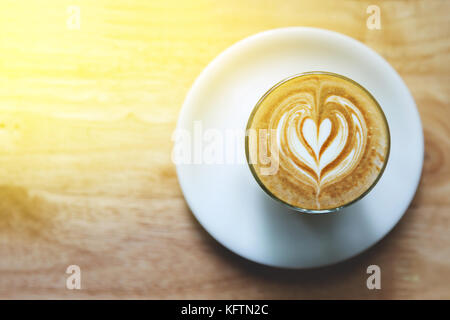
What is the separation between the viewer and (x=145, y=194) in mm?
794

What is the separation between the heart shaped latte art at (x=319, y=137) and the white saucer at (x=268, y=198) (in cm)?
10

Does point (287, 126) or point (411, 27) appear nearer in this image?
point (287, 126)

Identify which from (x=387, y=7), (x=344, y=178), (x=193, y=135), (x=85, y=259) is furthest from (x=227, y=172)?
(x=387, y=7)

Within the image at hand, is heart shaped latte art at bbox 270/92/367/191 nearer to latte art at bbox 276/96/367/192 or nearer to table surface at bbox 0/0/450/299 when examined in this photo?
latte art at bbox 276/96/367/192

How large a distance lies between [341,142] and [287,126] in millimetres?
95

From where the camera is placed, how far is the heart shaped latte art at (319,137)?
651 millimetres

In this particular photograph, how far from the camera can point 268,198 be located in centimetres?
73

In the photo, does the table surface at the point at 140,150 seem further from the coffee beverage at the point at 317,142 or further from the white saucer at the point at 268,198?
the coffee beverage at the point at 317,142

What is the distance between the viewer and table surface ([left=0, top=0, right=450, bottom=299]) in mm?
787

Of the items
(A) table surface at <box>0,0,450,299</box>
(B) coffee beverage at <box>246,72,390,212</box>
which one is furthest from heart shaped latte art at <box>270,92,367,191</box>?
(A) table surface at <box>0,0,450,299</box>

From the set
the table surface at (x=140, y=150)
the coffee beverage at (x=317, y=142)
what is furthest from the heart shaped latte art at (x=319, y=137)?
the table surface at (x=140, y=150)

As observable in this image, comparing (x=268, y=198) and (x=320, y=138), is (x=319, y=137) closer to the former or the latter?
(x=320, y=138)

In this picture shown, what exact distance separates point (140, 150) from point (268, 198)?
0.28 metres

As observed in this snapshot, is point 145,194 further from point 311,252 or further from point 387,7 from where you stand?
point 387,7
